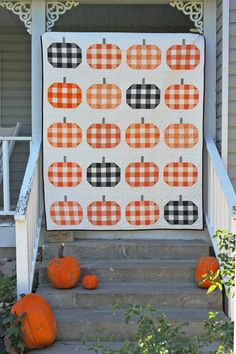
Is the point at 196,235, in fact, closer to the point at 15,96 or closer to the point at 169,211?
the point at 169,211

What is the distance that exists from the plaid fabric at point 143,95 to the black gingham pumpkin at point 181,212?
100cm

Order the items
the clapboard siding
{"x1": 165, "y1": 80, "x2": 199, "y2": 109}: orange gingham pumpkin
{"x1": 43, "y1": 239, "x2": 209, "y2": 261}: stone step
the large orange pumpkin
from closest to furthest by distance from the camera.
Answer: the large orange pumpkin, {"x1": 43, "y1": 239, "x2": 209, "y2": 261}: stone step, {"x1": 165, "y1": 80, "x2": 199, "y2": 109}: orange gingham pumpkin, the clapboard siding

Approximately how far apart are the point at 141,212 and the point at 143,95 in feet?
3.81

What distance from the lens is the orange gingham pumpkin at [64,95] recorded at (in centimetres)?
536

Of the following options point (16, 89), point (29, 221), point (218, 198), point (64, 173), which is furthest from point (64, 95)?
point (16, 89)

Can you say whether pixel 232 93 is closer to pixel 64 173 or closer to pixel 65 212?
pixel 64 173

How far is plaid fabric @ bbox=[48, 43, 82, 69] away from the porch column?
0.75 feet

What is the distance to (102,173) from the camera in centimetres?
542

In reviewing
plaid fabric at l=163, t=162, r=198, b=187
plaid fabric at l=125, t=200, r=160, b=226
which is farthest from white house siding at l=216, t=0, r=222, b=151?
plaid fabric at l=125, t=200, r=160, b=226

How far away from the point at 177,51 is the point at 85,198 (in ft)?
5.62

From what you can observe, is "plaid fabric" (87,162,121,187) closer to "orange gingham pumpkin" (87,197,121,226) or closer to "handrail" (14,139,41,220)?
"orange gingham pumpkin" (87,197,121,226)

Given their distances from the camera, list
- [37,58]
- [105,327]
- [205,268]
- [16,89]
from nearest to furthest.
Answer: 1. [105,327]
2. [205,268]
3. [37,58]
4. [16,89]

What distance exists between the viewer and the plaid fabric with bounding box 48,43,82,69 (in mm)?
5324

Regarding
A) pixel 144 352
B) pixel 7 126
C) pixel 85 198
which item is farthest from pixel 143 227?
pixel 7 126
